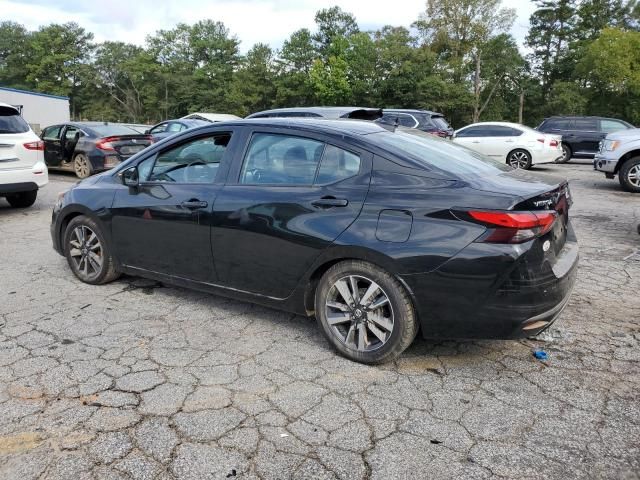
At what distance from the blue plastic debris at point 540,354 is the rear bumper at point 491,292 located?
471 millimetres

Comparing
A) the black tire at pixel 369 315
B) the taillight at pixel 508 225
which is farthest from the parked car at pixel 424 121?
the taillight at pixel 508 225

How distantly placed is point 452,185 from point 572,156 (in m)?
17.6

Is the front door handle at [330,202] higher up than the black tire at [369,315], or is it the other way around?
the front door handle at [330,202]

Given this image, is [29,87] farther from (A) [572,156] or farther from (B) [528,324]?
(B) [528,324]

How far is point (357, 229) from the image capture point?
10.5ft

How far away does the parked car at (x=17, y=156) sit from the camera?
25.7ft

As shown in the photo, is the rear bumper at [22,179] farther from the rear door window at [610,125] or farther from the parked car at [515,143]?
the rear door window at [610,125]

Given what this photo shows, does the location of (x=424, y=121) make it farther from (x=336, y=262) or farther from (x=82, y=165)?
(x=336, y=262)

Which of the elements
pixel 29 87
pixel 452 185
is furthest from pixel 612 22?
pixel 29 87

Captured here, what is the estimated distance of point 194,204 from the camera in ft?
12.9

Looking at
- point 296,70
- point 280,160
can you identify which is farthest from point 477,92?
point 280,160

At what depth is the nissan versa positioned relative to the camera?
2.94 meters

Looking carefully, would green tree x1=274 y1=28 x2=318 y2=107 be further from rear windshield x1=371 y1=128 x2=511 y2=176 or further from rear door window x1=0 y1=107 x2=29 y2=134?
rear windshield x1=371 y1=128 x2=511 y2=176

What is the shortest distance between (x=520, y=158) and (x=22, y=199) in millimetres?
12576
